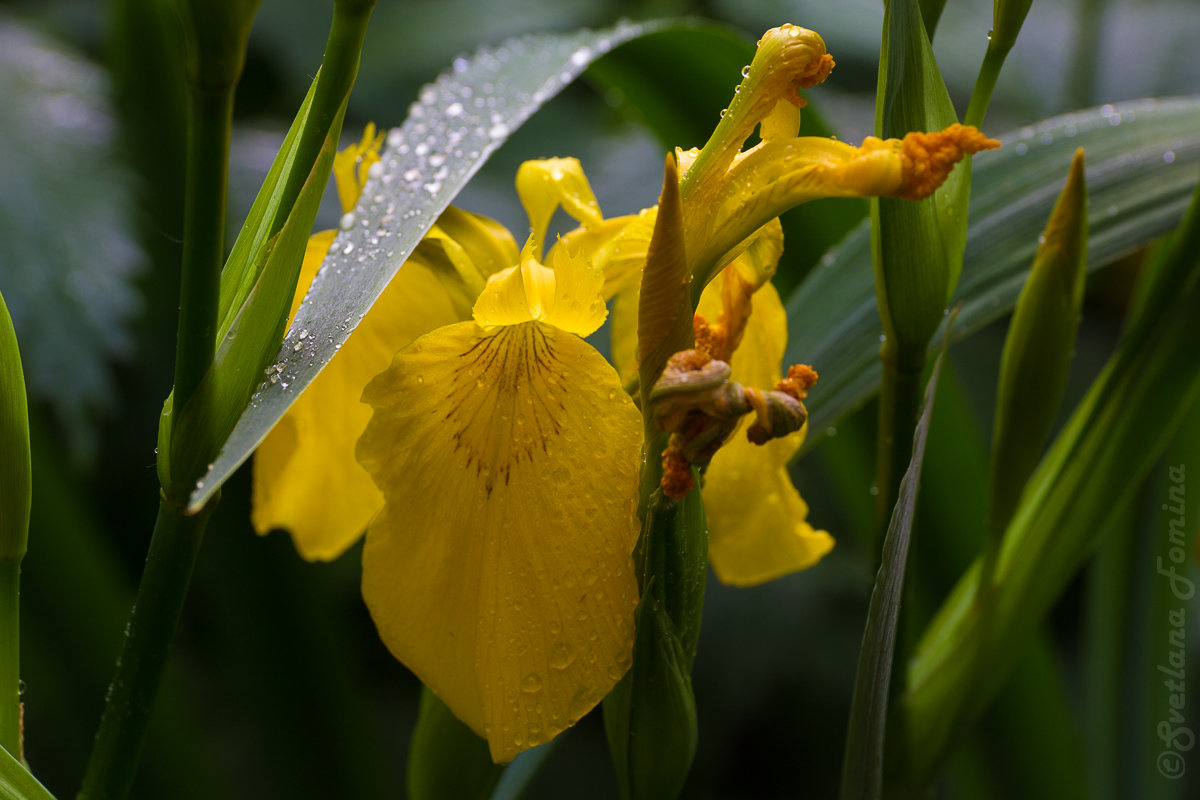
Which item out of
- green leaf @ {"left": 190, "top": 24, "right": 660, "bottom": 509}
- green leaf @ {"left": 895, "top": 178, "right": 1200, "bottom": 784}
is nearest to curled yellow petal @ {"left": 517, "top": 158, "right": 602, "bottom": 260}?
green leaf @ {"left": 190, "top": 24, "right": 660, "bottom": 509}

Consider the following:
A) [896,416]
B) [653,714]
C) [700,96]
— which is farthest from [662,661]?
[700,96]

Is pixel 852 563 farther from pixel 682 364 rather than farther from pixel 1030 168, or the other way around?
pixel 682 364

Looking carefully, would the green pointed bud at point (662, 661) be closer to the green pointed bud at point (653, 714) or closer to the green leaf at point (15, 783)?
the green pointed bud at point (653, 714)

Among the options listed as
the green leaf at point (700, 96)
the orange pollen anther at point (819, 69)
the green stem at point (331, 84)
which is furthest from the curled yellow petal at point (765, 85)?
the green leaf at point (700, 96)

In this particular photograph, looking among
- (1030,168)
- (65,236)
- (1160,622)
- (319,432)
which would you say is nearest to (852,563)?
(1160,622)

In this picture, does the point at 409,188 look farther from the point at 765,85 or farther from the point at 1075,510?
the point at 1075,510

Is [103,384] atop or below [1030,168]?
below

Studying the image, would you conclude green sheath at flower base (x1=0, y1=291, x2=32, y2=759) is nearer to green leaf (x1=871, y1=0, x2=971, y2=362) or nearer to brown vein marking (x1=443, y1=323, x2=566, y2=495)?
brown vein marking (x1=443, y1=323, x2=566, y2=495)
